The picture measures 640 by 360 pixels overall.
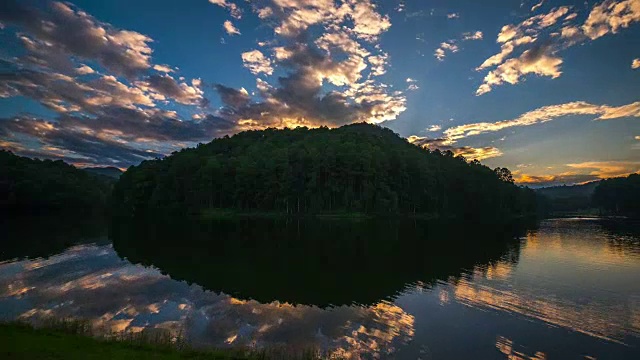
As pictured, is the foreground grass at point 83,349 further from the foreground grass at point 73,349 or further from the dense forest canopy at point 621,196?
the dense forest canopy at point 621,196

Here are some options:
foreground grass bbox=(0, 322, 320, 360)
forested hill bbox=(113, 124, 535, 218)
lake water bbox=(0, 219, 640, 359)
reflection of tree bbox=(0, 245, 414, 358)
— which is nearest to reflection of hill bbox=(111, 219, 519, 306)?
lake water bbox=(0, 219, 640, 359)

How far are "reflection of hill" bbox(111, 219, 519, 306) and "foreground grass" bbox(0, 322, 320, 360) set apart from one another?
11.8 meters

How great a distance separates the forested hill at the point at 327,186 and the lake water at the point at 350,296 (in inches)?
3099

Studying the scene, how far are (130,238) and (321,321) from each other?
2136 inches

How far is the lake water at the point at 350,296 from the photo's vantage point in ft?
62.7

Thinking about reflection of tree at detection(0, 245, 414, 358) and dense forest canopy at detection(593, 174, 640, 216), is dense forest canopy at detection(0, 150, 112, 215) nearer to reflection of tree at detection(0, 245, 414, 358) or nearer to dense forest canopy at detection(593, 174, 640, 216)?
reflection of tree at detection(0, 245, 414, 358)

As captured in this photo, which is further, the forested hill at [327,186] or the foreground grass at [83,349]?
the forested hill at [327,186]

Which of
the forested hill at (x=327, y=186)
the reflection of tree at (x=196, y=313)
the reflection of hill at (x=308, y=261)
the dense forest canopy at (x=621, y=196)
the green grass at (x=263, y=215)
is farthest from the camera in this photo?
the dense forest canopy at (x=621, y=196)

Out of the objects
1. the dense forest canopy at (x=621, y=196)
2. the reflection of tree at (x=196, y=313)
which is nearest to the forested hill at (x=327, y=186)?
the dense forest canopy at (x=621, y=196)

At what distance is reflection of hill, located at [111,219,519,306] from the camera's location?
29.4 metres

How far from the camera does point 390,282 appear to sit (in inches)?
1270

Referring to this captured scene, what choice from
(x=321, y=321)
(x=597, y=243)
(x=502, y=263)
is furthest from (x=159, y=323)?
(x=597, y=243)

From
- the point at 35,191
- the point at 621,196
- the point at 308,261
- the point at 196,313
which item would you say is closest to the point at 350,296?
the point at 196,313

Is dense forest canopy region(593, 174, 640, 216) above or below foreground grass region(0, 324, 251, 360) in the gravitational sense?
above
